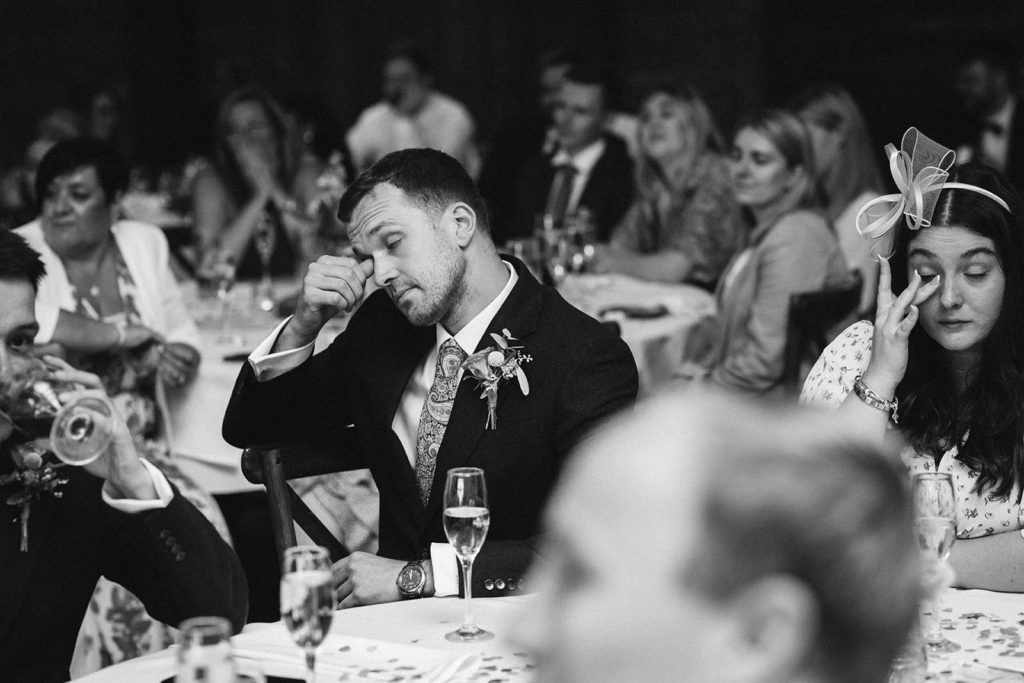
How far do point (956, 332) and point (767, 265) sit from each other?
199cm

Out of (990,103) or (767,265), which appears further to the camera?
(990,103)

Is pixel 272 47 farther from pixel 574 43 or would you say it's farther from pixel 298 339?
pixel 298 339

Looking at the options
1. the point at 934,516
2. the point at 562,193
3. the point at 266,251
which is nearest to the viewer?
the point at 934,516

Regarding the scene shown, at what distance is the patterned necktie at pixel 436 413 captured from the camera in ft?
8.88

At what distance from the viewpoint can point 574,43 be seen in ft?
33.2

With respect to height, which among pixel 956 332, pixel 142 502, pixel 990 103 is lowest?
pixel 142 502

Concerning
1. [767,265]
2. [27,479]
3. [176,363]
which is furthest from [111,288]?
[767,265]

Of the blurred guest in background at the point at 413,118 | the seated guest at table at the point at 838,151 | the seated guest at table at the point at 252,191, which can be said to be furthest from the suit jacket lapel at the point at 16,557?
the blurred guest in background at the point at 413,118

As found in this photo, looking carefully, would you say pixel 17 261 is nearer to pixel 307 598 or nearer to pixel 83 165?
pixel 307 598

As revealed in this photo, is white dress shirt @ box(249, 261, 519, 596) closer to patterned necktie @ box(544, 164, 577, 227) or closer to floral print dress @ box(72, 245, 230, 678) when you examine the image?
floral print dress @ box(72, 245, 230, 678)

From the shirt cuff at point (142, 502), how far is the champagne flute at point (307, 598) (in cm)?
55

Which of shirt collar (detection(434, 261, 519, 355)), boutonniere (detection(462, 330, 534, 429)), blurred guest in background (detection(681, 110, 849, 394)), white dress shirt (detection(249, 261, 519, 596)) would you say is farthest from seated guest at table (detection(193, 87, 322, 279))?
boutonniere (detection(462, 330, 534, 429))

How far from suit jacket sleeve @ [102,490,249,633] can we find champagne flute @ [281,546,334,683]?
0.56 meters

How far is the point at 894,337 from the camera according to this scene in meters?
2.52
